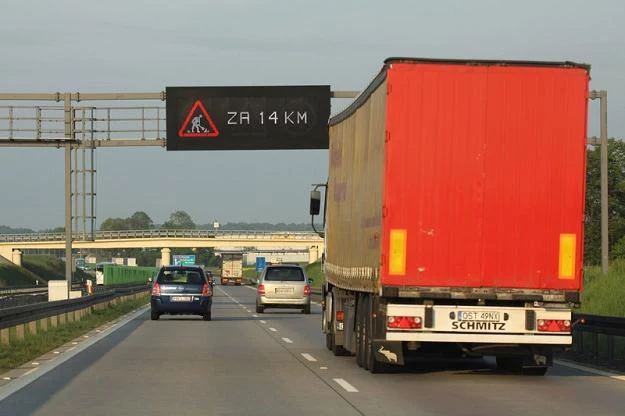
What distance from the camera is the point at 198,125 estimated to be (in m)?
41.0

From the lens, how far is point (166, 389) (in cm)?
1508

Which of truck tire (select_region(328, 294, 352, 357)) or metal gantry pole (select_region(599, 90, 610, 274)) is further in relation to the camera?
metal gantry pole (select_region(599, 90, 610, 274))

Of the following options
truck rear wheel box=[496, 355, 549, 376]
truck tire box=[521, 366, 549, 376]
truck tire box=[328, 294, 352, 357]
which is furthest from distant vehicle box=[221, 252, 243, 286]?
truck tire box=[521, 366, 549, 376]

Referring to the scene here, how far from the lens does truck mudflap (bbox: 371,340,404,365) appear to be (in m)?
16.2

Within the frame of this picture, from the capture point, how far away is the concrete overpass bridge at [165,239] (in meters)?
121

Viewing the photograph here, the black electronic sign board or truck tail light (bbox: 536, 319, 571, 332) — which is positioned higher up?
the black electronic sign board

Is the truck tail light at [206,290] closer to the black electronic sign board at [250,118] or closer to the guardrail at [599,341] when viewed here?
the black electronic sign board at [250,118]

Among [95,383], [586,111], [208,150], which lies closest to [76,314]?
[208,150]

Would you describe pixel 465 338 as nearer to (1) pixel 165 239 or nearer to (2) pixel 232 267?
(1) pixel 165 239

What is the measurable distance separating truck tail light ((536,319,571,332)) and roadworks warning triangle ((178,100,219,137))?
84.9 feet

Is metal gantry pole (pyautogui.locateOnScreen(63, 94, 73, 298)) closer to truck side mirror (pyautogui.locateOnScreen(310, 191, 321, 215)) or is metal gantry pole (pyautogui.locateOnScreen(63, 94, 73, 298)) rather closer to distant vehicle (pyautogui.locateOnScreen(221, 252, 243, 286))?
truck side mirror (pyautogui.locateOnScreen(310, 191, 321, 215))

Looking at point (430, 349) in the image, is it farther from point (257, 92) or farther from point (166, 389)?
point (257, 92)

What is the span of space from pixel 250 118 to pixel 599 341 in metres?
21.3

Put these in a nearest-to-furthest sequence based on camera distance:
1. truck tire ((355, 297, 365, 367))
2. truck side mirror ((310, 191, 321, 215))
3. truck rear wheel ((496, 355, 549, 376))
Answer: truck rear wheel ((496, 355, 549, 376))
truck tire ((355, 297, 365, 367))
truck side mirror ((310, 191, 321, 215))
